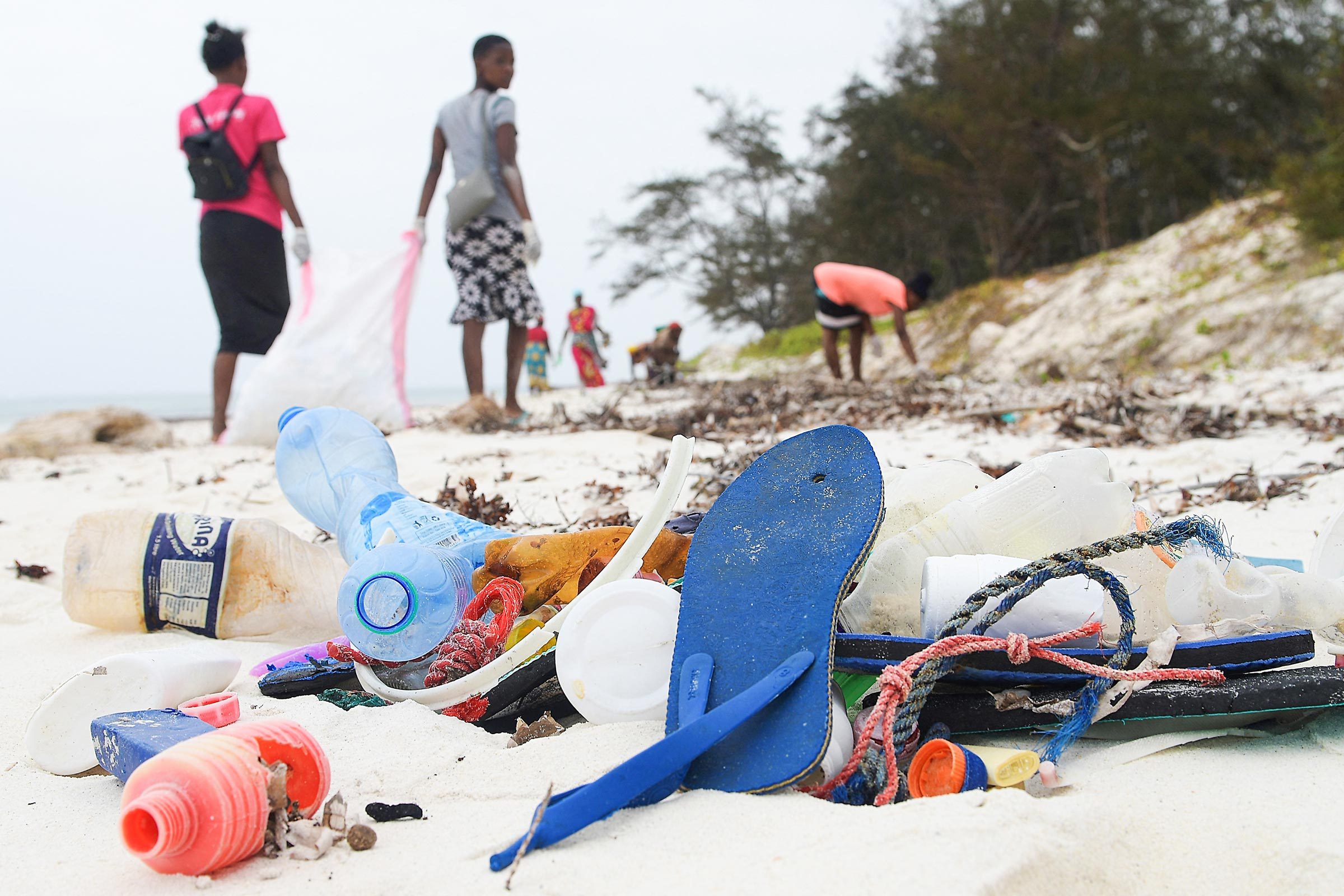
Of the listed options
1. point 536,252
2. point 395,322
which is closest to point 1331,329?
point 536,252

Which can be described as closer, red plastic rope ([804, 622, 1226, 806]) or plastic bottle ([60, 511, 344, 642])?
red plastic rope ([804, 622, 1226, 806])

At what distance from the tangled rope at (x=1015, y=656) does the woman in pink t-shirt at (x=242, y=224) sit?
4893 mm

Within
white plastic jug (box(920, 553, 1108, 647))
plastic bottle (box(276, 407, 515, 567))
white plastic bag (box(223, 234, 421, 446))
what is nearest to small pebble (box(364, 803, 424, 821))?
white plastic jug (box(920, 553, 1108, 647))

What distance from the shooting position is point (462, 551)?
175cm

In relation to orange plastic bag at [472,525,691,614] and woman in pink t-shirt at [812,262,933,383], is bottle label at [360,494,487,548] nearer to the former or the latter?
orange plastic bag at [472,525,691,614]

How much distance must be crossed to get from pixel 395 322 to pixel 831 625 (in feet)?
15.3

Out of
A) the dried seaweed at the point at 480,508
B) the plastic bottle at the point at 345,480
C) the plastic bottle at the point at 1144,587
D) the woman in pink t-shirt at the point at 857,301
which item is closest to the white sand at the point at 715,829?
the plastic bottle at the point at 1144,587

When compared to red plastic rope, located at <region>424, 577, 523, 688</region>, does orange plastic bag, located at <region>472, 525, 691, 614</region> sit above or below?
above

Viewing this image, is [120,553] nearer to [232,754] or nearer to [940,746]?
[232,754]

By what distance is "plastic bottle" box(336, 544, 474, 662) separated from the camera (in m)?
1.40

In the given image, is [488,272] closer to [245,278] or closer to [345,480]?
[245,278]

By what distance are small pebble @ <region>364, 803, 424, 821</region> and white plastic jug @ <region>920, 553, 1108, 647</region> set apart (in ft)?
2.36

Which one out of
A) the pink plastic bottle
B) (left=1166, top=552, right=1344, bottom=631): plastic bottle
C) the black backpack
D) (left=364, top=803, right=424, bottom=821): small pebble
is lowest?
(left=364, top=803, right=424, bottom=821): small pebble

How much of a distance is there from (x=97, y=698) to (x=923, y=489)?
1.41 meters
